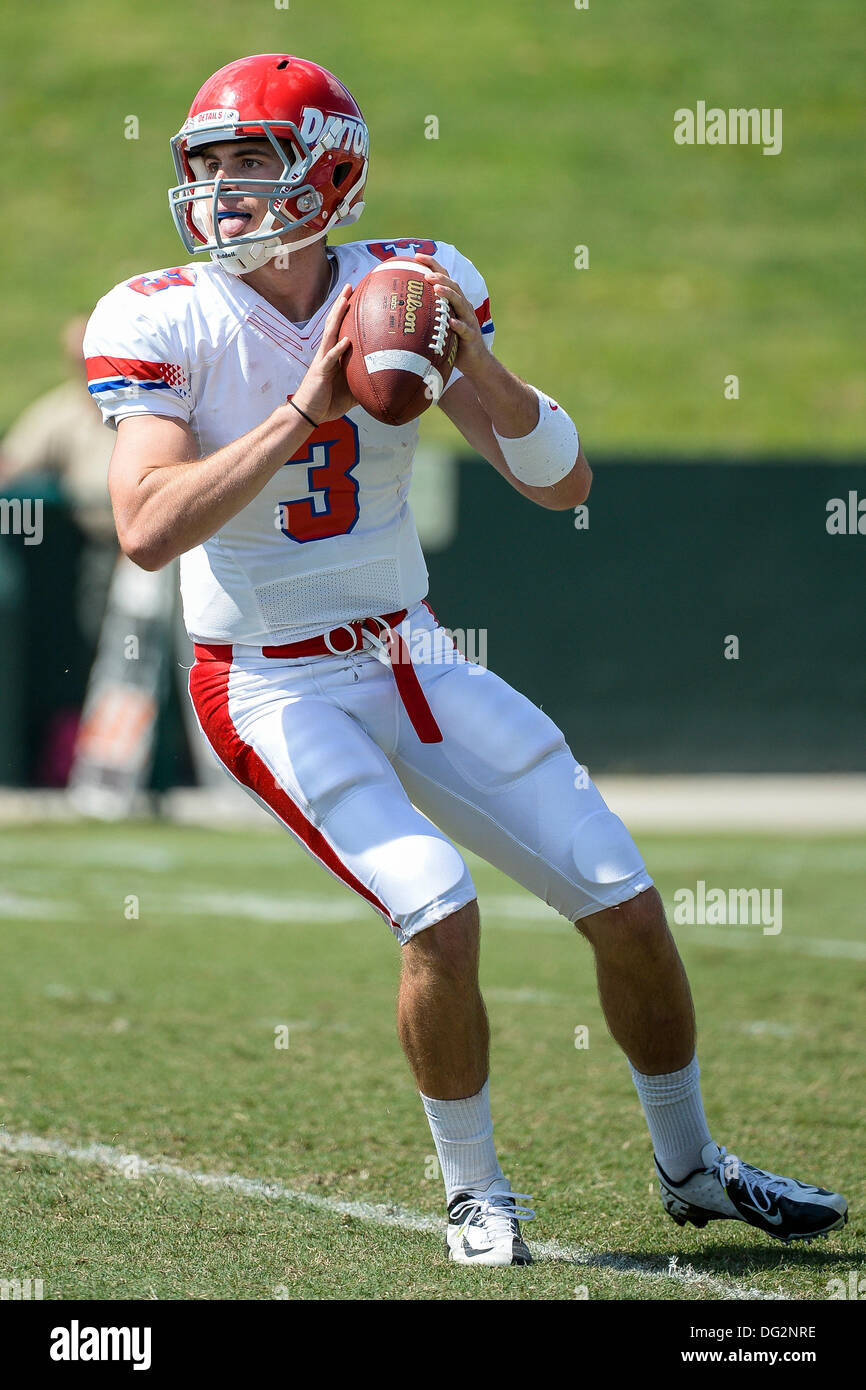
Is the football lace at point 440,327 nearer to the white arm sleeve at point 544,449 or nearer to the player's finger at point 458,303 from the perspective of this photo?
the player's finger at point 458,303

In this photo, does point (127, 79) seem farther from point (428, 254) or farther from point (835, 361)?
point (428, 254)

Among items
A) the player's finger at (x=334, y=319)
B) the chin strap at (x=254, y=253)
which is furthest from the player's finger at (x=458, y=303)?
the chin strap at (x=254, y=253)

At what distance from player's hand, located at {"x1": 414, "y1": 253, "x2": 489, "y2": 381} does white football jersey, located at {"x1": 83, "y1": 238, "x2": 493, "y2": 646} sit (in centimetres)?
17

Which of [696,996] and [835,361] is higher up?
[835,361]

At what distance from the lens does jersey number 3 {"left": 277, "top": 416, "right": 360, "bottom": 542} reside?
9.86 feet

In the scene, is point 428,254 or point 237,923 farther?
point 237,923

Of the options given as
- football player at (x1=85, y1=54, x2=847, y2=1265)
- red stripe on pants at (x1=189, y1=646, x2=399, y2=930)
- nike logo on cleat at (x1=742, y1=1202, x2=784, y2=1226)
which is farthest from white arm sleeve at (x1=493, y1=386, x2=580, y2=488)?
nike logo on cleat at (x1=742, y1=1202, x2=784, y2=1226)

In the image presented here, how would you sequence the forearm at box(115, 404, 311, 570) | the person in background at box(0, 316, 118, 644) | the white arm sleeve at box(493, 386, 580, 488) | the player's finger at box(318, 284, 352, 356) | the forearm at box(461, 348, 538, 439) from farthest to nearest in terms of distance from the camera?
the person in background at box(0, 316, 118, 644), the white arm sleeve at box(493, 386, 580, 488), the forearm at box(461, 348, 538, 439), the player's finger at box(318, 284, 352, 356), the forearm at box(115, 404, 311, 570)

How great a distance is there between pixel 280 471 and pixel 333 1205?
1325 mm

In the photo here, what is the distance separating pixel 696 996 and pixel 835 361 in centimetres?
1337

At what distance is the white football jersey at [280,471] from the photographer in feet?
9.68

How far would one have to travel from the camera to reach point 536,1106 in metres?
3.87

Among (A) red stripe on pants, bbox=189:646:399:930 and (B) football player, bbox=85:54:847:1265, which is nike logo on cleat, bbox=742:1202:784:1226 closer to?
(B) football player, bbox=85:54:847:1265
